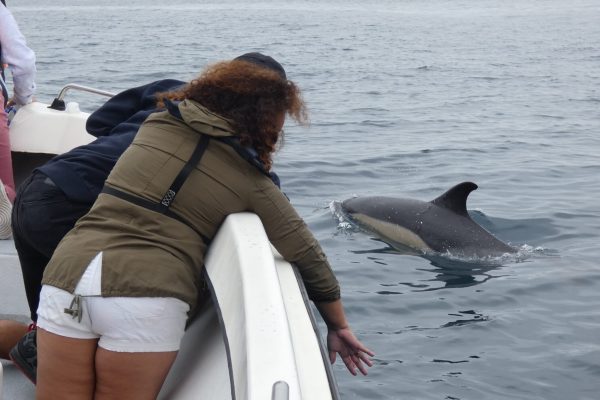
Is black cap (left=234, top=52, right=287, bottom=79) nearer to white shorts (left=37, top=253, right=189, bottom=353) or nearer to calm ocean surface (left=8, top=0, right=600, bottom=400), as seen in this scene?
white shorts (left=37, top=253, right=189, bottom=353)

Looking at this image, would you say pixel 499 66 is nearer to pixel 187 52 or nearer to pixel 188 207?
pixel 187 52

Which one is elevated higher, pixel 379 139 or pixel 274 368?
pixel 274 368

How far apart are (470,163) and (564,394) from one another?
863cm

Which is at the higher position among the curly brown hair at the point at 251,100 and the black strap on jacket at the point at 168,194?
the curly brown hair at the point at 251,100

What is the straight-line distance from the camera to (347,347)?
13.4 ft

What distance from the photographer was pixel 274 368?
2.75 m

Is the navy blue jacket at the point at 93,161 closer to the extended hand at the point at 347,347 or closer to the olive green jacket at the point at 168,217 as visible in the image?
the olive green jacket at the point at 168,217

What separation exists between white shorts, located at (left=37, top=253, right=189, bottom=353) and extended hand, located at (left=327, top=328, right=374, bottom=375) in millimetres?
792

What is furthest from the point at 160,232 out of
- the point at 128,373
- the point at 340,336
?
the point at 340,336

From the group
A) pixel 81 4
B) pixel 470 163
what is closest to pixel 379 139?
pixel 470 163

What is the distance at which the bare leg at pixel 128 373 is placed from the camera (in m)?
3.52

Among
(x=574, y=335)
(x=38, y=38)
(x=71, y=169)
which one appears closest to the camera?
(x=71, y=169)

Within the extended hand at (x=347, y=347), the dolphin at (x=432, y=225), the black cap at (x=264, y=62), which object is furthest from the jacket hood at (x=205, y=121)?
the dolphin at (x=432, y=225)

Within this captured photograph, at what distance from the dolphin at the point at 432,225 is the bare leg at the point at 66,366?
241 inches
